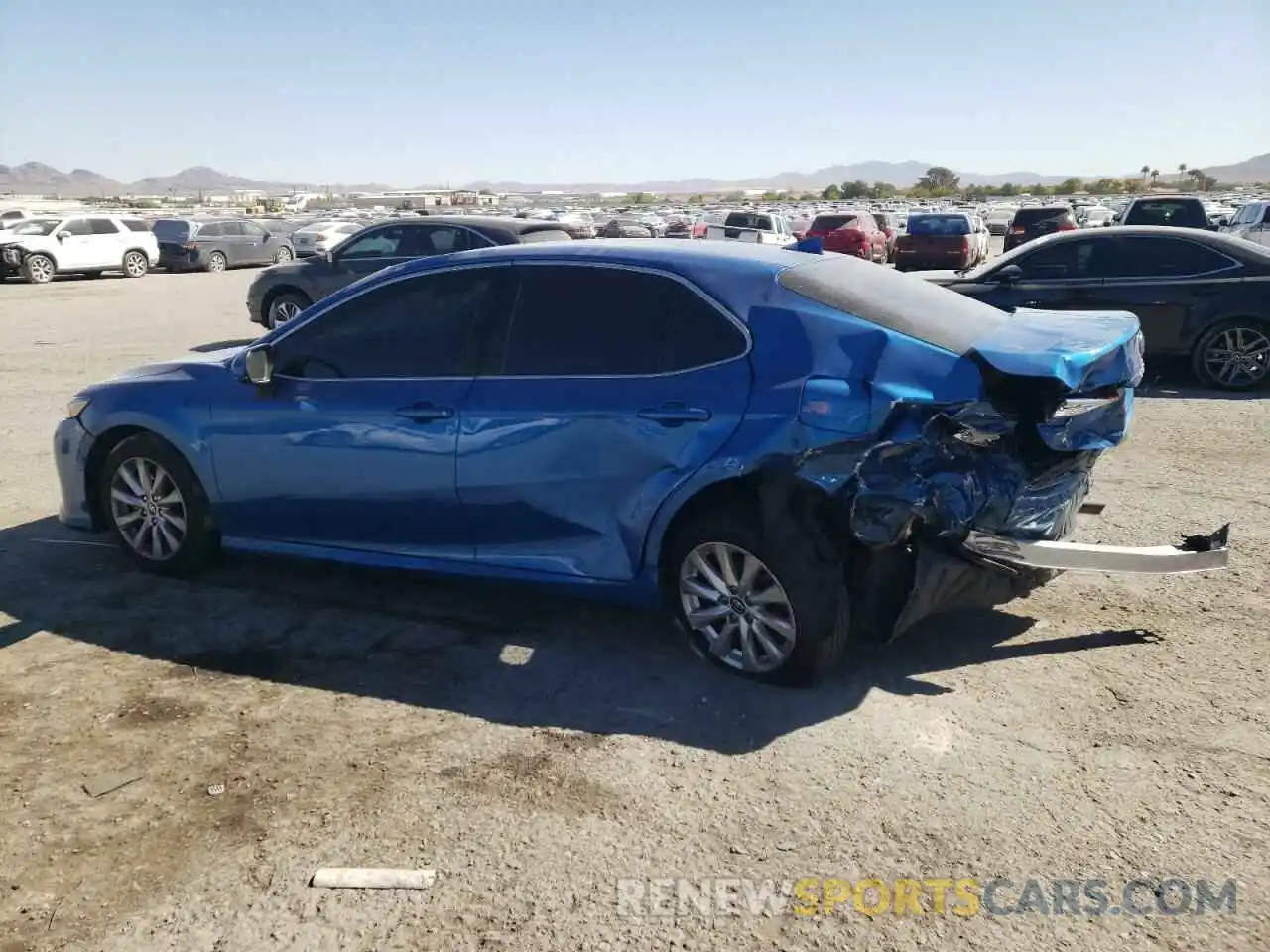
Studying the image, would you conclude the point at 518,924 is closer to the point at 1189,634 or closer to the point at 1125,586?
the point at 1189,634

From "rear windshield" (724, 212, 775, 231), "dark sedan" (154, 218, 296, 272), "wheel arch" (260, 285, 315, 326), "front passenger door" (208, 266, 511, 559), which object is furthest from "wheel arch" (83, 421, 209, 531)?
"dark sedan" (154, 218, 296, 272)

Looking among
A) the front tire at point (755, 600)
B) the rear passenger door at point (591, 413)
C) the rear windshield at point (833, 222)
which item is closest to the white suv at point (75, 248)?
the rear windshield at point (833, 222)

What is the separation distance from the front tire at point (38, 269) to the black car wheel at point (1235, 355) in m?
25.2

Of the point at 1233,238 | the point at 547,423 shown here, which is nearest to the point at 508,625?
the point at 547,423

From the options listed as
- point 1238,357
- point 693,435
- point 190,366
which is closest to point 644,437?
point 693,435

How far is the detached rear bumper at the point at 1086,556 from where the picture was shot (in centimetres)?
428

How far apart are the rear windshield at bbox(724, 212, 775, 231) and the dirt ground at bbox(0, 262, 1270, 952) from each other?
22659 millimetres

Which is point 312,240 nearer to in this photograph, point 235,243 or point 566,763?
point 235,243

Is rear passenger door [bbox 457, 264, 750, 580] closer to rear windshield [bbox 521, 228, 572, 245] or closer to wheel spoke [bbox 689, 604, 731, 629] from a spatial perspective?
wheel spoke [bbox 689, 604, 731, 629]

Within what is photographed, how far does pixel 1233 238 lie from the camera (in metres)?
10.5

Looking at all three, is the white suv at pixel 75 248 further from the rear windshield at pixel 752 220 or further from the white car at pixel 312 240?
the rear windshield at pixel 752 220

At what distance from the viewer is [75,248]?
27.0m

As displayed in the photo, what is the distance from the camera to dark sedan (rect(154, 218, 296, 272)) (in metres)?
31.3

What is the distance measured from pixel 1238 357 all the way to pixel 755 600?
26.2ft
